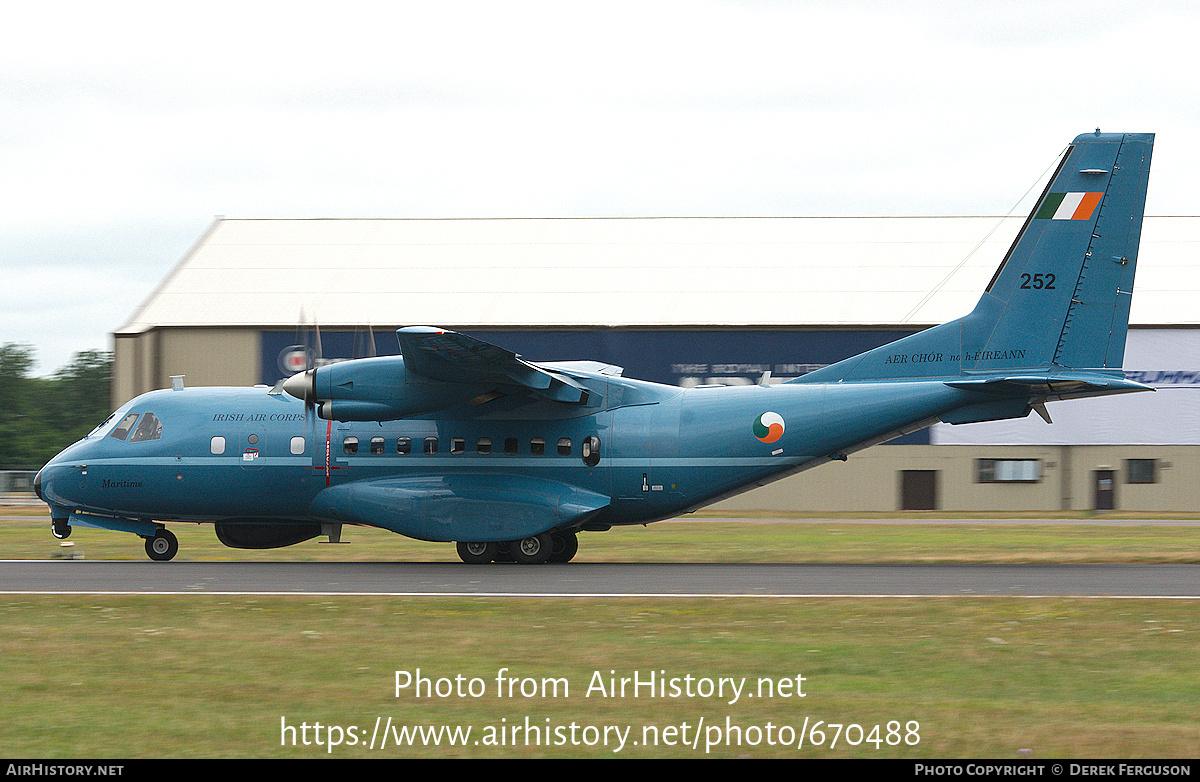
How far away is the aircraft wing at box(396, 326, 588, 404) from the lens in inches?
730

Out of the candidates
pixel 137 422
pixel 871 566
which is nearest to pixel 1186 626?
pixel 871 566

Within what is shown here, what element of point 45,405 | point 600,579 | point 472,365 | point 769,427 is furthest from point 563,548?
point 45,405

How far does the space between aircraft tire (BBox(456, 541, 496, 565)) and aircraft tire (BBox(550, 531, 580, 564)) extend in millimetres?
1145

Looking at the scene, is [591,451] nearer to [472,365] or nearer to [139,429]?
[472,365]

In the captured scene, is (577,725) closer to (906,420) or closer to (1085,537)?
(906,420)

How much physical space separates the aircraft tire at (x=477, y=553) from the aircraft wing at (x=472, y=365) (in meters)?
3.06

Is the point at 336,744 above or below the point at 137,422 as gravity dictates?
below

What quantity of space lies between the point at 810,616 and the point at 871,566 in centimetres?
661

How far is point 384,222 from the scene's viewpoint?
177 ft

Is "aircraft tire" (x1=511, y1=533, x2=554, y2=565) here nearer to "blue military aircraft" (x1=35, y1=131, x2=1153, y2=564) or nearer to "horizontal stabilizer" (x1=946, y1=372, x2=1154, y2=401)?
"blue military aircraft" (x1=35, y1=131, x2=1153, y2=564)

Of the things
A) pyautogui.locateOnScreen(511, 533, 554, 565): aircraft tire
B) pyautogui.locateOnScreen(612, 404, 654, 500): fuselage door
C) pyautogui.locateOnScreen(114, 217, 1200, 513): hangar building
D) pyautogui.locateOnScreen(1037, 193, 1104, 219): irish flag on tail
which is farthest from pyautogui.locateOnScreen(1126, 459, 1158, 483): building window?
pyautogui.locateOnScreen(511, 533, 554, 565): aircraft tire

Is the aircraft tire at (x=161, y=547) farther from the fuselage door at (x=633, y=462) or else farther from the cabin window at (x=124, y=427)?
the fuselage door at (x=633, y=462)

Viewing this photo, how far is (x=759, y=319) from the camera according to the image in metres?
46.8

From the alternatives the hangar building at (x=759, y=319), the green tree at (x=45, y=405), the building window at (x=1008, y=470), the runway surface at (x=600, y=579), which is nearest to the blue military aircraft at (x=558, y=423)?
the runway surface at (x=600, y=579)
